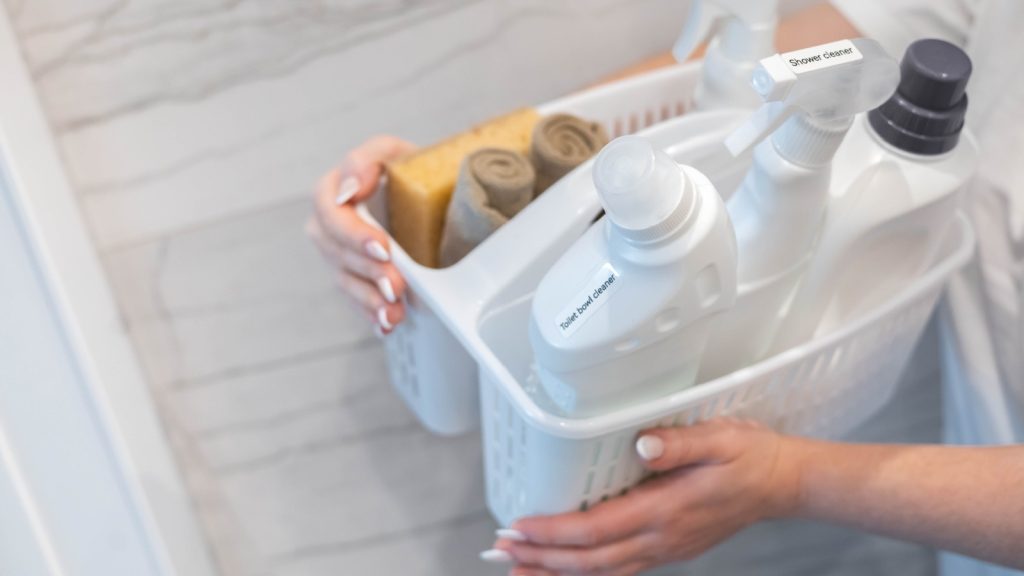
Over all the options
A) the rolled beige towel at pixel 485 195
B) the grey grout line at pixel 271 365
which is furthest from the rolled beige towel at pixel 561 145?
the grey grout line at pixel 271 365

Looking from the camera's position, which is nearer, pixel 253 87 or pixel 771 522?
pixel 253 87

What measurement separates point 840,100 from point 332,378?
499 mm

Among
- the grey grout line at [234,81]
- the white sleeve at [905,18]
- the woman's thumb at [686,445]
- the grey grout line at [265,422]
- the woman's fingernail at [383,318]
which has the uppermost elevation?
the grey grout line at [234,81]

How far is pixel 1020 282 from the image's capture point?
2.13 ft

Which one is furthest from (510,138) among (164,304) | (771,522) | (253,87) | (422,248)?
(771,522)

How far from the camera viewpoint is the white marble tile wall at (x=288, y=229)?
69 centimetres

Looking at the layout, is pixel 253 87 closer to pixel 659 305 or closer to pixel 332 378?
pixel 332 378

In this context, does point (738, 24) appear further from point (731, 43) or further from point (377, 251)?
point (377, 251)

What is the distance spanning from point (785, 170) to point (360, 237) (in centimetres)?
26

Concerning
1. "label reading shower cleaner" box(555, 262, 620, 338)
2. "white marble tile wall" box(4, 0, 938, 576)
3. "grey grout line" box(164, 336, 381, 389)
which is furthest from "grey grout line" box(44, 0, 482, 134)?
"label reading shower cleaner" box(555, 262, 620, 338)

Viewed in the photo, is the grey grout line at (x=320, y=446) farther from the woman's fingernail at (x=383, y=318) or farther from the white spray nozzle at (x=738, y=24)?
the white spray nozzle at (x=738, y=24)

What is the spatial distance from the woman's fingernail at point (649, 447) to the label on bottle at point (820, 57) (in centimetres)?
21

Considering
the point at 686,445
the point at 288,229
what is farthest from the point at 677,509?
the point at 288,229

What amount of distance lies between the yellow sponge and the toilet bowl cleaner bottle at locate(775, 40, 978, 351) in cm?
20
